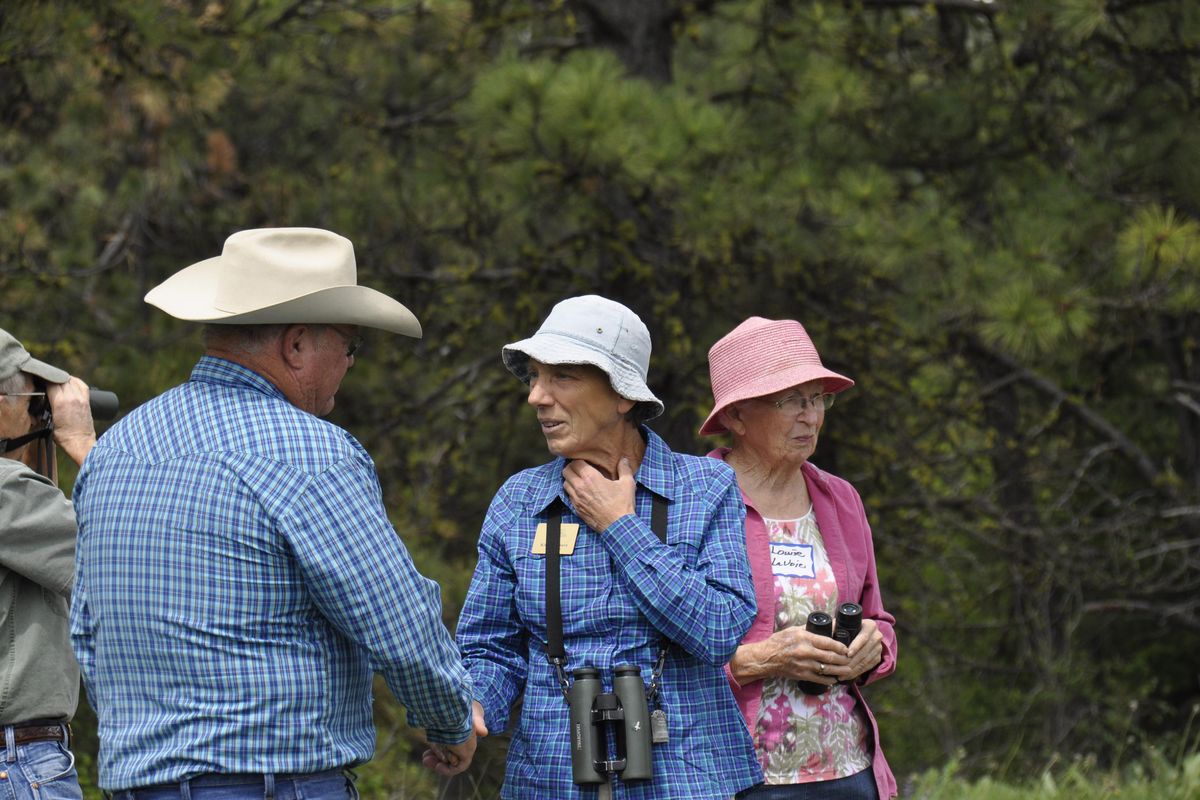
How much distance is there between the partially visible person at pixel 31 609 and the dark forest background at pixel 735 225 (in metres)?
2.71

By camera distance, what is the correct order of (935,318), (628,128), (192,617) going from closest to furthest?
(192,617), (628,128), (935,318)

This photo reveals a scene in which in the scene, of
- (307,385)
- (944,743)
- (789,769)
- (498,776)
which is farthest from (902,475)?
(307,385)

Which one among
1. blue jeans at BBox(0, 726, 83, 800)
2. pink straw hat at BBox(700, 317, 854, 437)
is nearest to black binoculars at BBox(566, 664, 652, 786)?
pink straw hat at BBox(700, 317, 854, 437)

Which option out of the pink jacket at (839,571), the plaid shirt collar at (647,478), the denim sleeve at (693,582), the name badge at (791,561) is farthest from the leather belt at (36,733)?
the name badge at (791,561)

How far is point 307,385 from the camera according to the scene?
256cm

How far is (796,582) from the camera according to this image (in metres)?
3.25

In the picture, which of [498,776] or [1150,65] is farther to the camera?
[1150,65]

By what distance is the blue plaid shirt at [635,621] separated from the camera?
2.79m

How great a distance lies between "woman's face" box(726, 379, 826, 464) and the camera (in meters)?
3.36

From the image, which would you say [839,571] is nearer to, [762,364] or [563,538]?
[762,364]

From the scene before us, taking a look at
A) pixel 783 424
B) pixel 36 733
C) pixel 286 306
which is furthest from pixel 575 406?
pixel 36 733

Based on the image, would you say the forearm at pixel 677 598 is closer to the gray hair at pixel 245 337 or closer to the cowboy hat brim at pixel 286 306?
the cowboy hat brim at pixel 286 306

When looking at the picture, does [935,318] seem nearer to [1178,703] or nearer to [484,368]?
[484,368]

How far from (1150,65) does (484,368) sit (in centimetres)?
378
